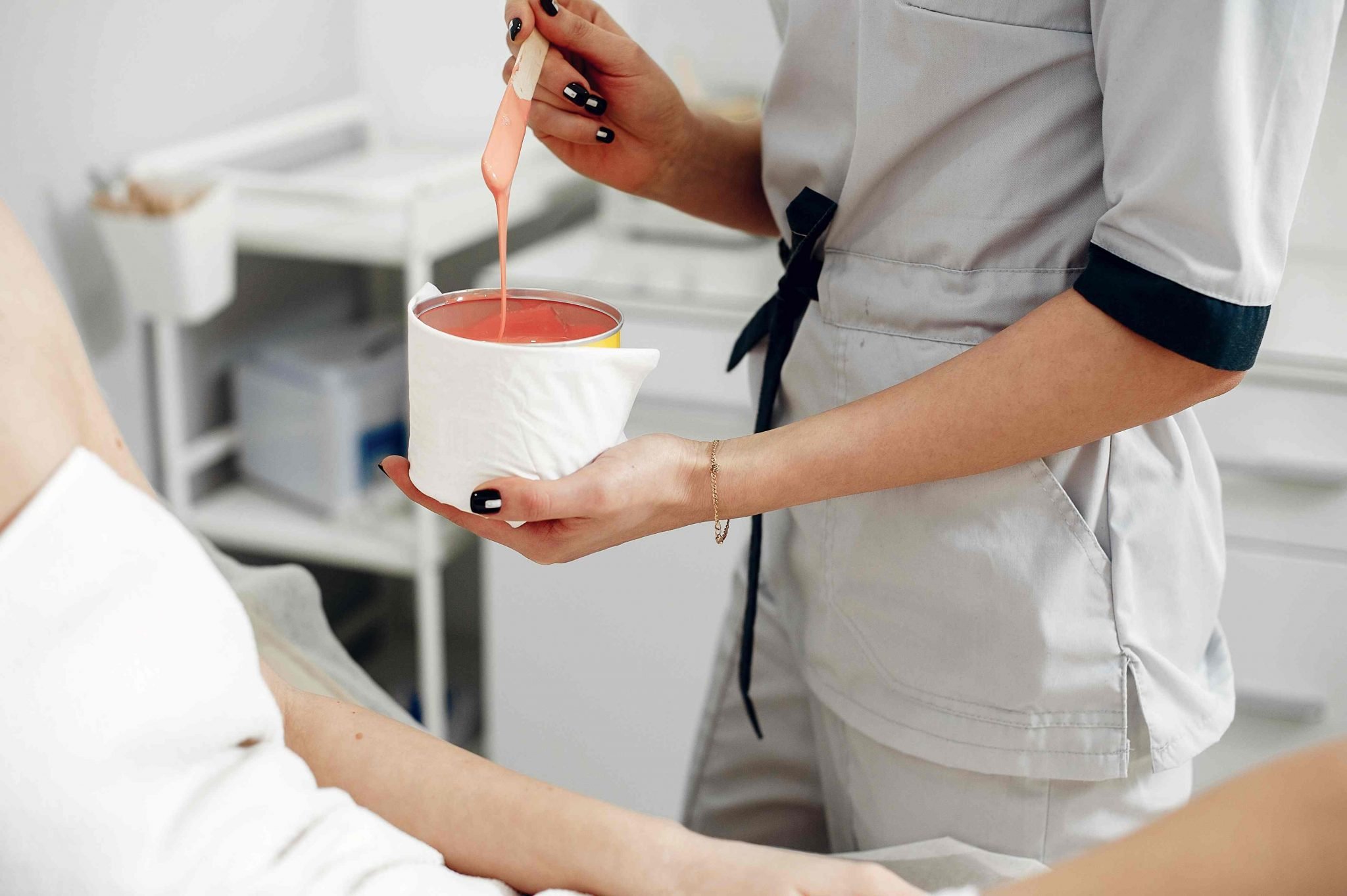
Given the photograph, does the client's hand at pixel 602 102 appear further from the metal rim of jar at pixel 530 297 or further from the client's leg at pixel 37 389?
the client's leg at pixel 37 389

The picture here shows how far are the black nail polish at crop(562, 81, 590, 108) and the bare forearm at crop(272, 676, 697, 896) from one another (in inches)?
18.3

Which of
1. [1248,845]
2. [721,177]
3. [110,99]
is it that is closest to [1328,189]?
[721,177]

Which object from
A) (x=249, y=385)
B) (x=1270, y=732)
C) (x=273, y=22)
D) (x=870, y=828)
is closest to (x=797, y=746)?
(x=870, y=828)

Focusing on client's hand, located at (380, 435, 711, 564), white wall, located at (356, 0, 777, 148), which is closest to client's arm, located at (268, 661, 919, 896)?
client's hand, located at (380, 435, 711, 564)

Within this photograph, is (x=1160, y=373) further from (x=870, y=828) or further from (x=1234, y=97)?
(x=870, y=828)

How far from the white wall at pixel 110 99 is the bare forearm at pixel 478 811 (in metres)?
1.01

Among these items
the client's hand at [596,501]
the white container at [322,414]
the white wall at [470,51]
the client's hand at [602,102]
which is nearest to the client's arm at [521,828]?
the client's hand at [596,501]

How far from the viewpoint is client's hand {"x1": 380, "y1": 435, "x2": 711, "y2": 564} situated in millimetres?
655

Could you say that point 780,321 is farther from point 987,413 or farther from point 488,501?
point 488,501

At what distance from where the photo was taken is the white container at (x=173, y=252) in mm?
1461

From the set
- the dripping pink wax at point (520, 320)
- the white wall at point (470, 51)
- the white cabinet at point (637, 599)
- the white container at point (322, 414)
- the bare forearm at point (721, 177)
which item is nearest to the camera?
the dripping pink wax at point (520, 320)

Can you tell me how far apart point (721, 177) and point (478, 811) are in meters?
0.55

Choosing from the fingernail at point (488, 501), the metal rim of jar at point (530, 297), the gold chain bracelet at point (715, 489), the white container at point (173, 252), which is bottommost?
the white container at point (173, 252)

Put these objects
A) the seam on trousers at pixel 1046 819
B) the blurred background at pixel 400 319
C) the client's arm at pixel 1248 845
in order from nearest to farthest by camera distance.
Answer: the client's arm at pixel 1248 845 → the seam on trousers at pixel 1046 819 → the blurred background at pixel 400 319
